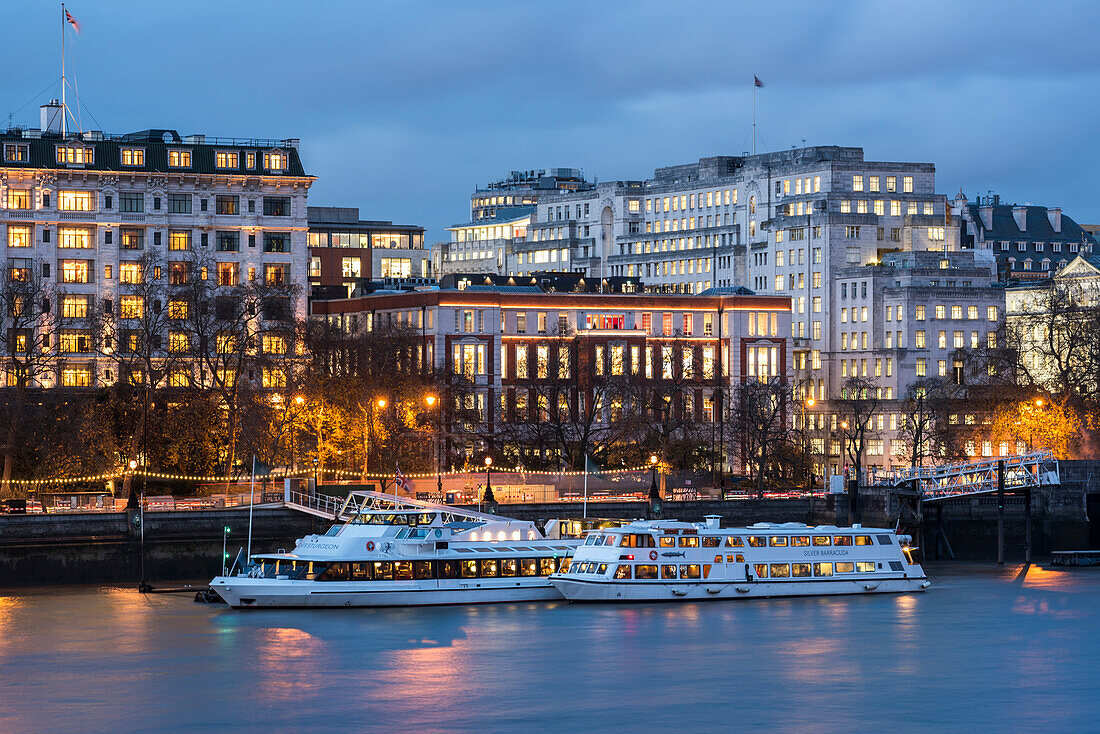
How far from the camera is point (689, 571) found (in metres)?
95.5

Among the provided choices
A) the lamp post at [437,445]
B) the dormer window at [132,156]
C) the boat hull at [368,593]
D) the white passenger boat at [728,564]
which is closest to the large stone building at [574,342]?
the lamp post at [437,445]

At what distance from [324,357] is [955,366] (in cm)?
6729

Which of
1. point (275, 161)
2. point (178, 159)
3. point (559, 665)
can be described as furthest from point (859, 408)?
point (559, 665)

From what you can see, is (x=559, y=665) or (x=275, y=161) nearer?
(x=559, y=665)

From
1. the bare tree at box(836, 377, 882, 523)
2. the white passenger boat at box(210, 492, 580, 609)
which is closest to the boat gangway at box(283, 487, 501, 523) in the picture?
the white passenger boat at box(210, 492, 580, 609)

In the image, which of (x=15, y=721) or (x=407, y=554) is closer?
(x=15, y=721)

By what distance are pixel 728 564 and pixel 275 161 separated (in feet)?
231

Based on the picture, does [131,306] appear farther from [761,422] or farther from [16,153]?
[761,422]

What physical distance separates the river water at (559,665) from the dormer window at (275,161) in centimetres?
6150

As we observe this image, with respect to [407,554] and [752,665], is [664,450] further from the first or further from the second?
[752,665]

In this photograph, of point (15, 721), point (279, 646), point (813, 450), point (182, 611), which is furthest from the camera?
point (813, 450)

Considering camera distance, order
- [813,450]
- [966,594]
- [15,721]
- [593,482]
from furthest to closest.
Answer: [813,450]
[593,482]
[966,594]
[15,721]

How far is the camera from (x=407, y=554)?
9419cm

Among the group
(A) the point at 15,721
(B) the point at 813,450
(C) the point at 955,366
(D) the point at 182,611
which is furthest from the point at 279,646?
(C) the point at 955,366
